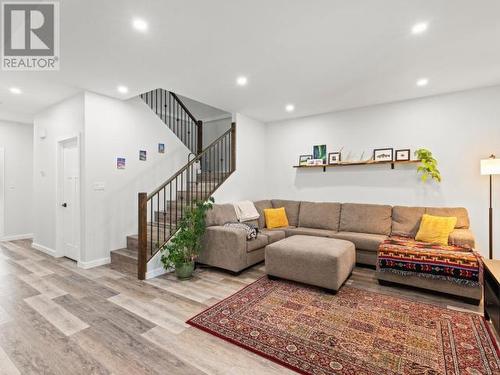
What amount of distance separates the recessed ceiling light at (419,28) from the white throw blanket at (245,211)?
3415 mm

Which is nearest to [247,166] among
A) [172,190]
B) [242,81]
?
[172,190]

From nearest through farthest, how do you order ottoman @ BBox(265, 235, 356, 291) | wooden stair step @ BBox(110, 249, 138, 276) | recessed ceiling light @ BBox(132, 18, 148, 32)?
recessed ceiling light @ BBox(132, 18, 148, 32), ottoman @ BBox(265, 235, 356, 291), wooden stair step @ BBox(110, 249, 138, 276)

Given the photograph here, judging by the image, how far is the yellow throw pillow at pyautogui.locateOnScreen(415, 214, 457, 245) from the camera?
137 inches

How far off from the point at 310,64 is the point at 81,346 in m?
3.64

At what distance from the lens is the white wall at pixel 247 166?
5051 mm

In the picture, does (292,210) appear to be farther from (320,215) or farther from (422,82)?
(422,82)

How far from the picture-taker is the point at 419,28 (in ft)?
7.75

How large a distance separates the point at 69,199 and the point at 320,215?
4.48 metres

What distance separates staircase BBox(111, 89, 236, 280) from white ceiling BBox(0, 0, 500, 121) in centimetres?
130

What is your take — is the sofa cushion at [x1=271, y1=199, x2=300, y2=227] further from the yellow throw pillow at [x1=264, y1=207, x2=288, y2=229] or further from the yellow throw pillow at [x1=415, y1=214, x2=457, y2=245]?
the yellow throw pillow at [x1=415, y1=214, x2=457, y2=245]

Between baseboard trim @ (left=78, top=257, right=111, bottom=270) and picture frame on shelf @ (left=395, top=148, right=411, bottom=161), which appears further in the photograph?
picture frame on shelf @ (left=395, top=148, right=411, bottom=161)

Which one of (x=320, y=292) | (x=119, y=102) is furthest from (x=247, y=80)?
(x=320, y=292)

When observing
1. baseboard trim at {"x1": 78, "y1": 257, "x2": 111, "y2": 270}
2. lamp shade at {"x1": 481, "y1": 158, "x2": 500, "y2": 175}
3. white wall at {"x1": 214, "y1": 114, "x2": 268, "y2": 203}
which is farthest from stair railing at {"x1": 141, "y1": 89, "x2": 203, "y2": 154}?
lamp shade at {"x1": 481, "y1": 158, "x2": 500, "y2": 175}

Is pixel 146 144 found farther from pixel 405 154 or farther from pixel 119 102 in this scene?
pixel 405 154
